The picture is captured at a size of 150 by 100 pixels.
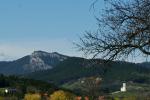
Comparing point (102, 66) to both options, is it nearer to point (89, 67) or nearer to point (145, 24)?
point (89, 67)

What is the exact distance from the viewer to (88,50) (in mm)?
16562

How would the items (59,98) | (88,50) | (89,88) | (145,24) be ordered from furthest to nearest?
(89,88), (59,98), (88,50), (145,24)

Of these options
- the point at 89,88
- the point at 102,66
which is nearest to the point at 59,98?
the point at 89,88

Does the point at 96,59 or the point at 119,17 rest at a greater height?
the point at 119,17

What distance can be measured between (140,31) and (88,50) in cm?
183

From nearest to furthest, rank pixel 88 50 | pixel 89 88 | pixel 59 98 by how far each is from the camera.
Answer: pixel 88 50 → pixel 59 98 → pixel 89 88

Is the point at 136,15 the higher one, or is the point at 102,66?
the point at 136,15

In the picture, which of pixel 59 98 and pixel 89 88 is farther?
pixel 89 88

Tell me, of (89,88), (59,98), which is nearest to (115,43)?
(59,98)

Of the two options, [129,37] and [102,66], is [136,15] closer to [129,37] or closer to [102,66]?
[129,37]

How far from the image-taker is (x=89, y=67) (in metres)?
16.5

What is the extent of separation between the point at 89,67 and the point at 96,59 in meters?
0.32

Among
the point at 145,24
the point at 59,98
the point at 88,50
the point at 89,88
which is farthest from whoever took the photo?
the point at 89,88

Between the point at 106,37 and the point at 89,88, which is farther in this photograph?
the point at 89,88
